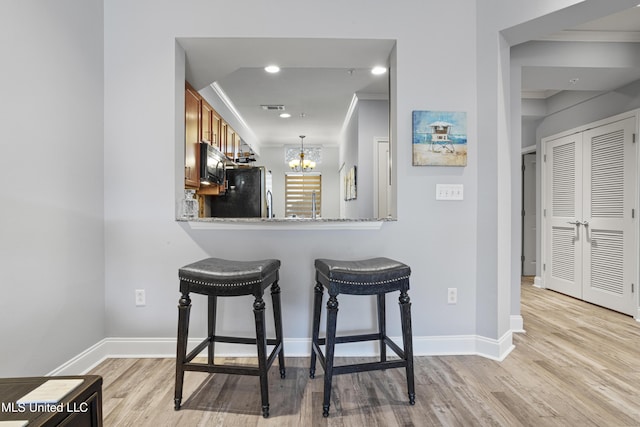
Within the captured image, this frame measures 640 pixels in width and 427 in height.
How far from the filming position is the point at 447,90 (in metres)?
2.27

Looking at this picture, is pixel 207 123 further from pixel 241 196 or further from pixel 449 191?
pixel 449 191

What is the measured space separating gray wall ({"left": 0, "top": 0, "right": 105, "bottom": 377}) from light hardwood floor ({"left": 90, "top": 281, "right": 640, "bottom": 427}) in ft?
1.50

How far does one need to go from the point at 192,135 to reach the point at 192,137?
2 centimetres

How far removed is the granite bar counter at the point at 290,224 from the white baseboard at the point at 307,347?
771 millimetres

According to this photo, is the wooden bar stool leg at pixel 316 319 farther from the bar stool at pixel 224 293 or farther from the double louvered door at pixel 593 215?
the double louvered door at pixel 593 215

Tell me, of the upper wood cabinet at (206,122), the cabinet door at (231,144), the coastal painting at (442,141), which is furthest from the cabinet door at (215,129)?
the coastal painting at (442,141)

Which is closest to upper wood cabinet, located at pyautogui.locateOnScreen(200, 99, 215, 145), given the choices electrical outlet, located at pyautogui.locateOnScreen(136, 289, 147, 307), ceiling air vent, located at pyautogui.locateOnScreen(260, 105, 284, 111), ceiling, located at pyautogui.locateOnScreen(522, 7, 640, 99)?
ceiling air vent, located at pyautogui.locateOnScreen(260, 105, 284, 111)

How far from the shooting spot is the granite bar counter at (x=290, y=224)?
2156 millimetres

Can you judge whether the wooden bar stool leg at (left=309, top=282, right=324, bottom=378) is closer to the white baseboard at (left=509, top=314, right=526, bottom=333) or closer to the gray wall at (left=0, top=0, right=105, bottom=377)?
the gray wall at (left=0, top=0, right=105, bottom=377)

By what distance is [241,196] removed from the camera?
4156mm

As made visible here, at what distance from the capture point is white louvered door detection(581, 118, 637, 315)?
3244mm

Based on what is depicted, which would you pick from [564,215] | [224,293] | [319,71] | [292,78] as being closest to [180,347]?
[224,293]

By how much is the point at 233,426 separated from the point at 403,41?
2500mm

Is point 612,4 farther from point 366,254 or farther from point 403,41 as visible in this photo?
point 366,254
